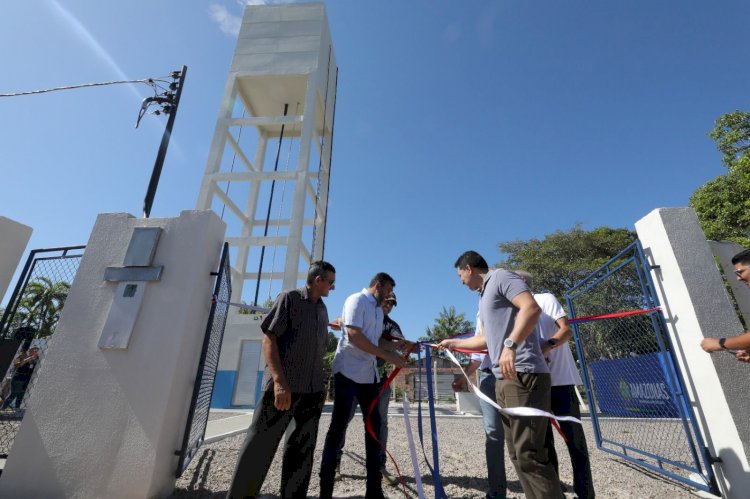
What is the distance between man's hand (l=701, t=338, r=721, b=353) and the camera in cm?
237

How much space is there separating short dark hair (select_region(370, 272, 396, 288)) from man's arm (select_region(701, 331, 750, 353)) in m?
2.25

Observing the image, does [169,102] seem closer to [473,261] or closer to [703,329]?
[473,261]

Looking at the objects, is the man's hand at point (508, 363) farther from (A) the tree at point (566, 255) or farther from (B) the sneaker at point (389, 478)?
(A) the tree at point (566, 255)

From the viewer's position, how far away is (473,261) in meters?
2.48

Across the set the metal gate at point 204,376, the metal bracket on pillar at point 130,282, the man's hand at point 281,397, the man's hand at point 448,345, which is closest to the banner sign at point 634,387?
the man's hand at point 448,345

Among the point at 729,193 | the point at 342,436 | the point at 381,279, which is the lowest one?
the point at 342,436

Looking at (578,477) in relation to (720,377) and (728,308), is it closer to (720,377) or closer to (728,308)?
(720,377)

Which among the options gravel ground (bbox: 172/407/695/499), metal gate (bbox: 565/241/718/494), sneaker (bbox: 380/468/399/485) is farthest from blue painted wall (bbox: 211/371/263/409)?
metal gate (bbox: 565/241/718/494)

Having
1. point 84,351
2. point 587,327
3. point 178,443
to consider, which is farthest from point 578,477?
point 84,351

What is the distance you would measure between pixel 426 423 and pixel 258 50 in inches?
632

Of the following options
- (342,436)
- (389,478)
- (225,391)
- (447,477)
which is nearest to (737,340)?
(447,477)

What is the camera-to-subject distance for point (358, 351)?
2.63 m

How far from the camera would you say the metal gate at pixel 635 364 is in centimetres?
283

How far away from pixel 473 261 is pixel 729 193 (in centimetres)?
1630
